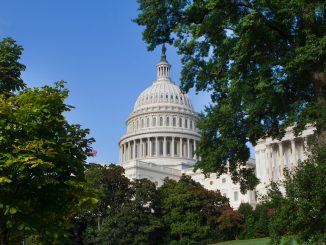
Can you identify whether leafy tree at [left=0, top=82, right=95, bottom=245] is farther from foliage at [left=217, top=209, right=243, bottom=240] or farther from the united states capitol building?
the united states capitol building

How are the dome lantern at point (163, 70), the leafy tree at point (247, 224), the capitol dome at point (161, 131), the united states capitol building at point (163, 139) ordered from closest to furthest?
1. the leafy tree at point (247, 224)
2. the united states capitol building at point (163, 139)
3. the capitol dome at point (161, 131)
4. the dome lantern at point (163, 70)

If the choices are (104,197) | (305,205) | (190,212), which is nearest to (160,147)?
(190,212)

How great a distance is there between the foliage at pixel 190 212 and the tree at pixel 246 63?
3830 centimetres

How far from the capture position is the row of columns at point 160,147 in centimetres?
13350

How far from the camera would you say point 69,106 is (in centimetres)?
1496

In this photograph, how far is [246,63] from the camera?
20.3 m

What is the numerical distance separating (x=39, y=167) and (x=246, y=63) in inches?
402

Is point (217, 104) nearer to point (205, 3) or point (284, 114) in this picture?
point (284, 114)

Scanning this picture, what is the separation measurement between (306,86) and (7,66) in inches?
473

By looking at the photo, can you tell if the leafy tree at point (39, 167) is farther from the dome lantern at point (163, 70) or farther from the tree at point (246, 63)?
the dome lantern at point (163, 70)

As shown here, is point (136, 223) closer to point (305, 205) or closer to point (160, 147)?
point (305, 205)

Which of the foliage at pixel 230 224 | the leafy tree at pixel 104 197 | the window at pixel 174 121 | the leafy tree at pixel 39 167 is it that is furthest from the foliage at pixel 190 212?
the window at pixel 174 121

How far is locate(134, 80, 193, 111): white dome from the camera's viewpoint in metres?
142

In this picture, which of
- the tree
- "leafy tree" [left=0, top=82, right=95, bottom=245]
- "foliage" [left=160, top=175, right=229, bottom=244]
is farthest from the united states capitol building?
"leafy tree" [left=0, top=82, right=95, bottom=245]
